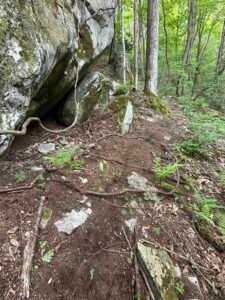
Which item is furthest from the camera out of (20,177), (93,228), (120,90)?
(120,90)

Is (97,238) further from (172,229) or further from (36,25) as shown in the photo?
(36,25)

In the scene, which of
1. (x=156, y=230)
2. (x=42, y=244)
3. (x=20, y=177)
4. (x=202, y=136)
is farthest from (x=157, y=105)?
(x=42, y=244)

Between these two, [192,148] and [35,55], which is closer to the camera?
[35,55]

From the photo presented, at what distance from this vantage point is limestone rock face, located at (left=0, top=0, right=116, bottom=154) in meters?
2.75

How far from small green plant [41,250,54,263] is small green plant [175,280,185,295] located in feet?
4.43

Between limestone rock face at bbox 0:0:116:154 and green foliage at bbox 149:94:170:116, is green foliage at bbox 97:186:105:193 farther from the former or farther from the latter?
green foliage at bbox 149:94:170:116

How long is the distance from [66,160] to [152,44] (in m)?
5.02

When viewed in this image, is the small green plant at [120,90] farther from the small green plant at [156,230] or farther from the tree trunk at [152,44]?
the small green plant at [156,230]

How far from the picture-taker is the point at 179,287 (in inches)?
93.8

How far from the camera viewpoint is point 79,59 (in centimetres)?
453

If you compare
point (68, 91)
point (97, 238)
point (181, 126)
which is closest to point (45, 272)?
point (97, 238)

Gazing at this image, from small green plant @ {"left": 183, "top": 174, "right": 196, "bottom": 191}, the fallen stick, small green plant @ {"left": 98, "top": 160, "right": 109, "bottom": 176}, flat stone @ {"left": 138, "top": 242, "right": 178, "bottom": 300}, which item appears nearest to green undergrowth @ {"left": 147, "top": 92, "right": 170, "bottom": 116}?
small green plant @ {"left": 183, "top": 174, "right": 196, "bottom": 191}

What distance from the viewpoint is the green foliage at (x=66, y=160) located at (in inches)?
128

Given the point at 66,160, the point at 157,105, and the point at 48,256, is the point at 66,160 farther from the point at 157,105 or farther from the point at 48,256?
the point at 157,105
